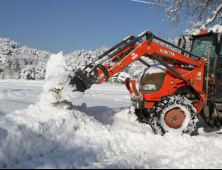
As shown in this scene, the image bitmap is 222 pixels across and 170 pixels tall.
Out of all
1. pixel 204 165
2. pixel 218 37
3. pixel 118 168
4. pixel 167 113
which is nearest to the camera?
pixel 118 168

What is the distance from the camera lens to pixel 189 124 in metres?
3.67

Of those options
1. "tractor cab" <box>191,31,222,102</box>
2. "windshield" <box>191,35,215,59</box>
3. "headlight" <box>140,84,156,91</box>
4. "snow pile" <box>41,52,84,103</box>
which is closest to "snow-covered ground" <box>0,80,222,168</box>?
"snow pile" <box>41,52,84,103</box>

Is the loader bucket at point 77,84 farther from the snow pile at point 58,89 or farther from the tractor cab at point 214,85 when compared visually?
the tractor cab at point 214,85

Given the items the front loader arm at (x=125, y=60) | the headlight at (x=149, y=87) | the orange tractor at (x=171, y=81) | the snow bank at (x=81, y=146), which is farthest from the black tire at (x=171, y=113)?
the front loader arm at (x=125, y=60)

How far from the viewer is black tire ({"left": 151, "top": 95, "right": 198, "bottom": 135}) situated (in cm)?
364

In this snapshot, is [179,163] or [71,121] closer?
[179,163]

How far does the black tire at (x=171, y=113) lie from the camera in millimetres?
3643

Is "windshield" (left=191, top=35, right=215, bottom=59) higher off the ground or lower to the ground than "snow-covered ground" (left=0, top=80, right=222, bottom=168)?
higher

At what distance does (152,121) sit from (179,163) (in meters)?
1.32

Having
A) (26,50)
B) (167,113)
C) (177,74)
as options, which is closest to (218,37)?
(177,74)

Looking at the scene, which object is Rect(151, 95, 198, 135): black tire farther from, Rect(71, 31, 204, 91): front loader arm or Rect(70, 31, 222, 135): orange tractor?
Rect(71, 31, 204, 91): front loader arm

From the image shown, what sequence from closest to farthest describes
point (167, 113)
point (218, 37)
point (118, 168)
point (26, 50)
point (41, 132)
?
point (118, 168) → point (41, 132) → point (218, 37) → point (167, 113) → point (26, 50)

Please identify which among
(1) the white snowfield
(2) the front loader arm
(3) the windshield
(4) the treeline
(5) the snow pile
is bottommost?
(1) the white snowfield

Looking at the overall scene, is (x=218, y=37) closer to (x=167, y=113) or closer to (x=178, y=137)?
(x=167, y=113)
